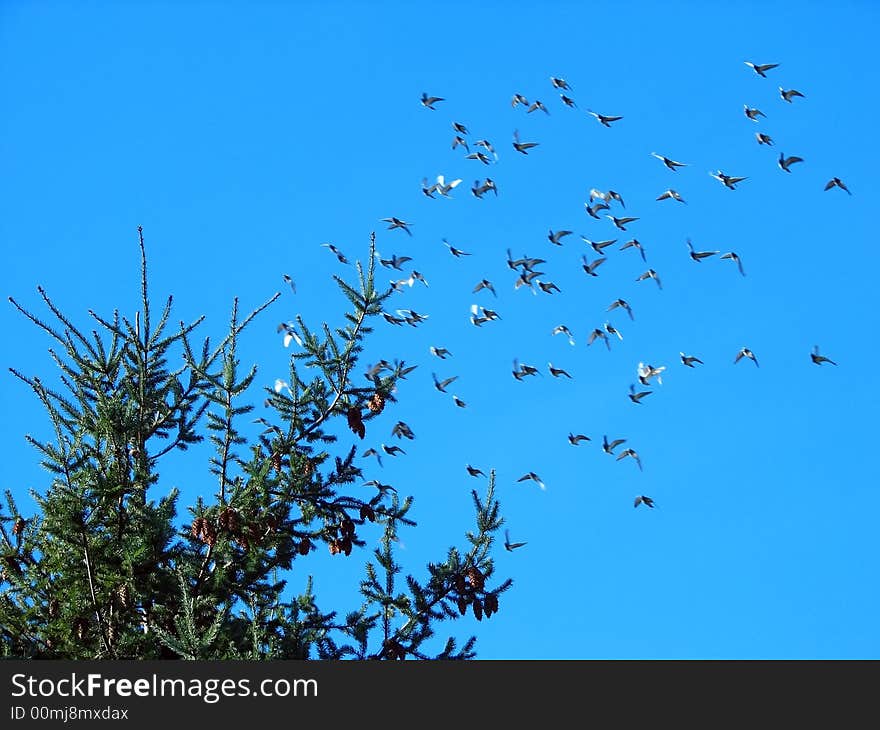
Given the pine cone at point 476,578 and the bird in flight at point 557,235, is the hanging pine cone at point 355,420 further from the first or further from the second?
the bird in flight at point 557,235

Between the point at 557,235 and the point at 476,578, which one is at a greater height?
the point at 557,235

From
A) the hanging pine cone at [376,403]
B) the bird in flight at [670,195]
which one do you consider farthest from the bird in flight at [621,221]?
the hanging pine cone at [376,403]

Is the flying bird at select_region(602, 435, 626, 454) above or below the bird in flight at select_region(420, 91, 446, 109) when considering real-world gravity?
below

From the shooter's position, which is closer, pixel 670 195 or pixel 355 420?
pixel 355 420

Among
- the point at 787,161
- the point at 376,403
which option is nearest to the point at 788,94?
the point at 787,161

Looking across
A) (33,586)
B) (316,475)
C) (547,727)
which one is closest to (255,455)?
(316,475)

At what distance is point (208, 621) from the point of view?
926cm

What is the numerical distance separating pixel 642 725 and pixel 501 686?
1.01 metres

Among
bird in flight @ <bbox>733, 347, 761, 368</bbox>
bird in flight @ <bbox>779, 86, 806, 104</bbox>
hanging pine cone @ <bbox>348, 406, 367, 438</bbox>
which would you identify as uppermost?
bird in flight @ <bbox>779, 86, 806, 104</bbox>

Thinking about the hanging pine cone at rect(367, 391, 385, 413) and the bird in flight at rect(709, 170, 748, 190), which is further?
the bird in flight at rect(709, 170, 748, 190)

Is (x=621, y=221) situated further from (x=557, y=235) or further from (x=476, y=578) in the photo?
(x=476, y=578)

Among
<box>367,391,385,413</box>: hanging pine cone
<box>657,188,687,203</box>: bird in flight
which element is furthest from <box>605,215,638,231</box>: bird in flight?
<box>367,391,385,413</box>: hanging pine cone

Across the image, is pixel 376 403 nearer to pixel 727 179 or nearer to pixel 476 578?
pixel 476 578

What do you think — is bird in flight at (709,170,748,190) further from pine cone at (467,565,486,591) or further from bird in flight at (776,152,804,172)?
pine cone at (467,565,486,591)
